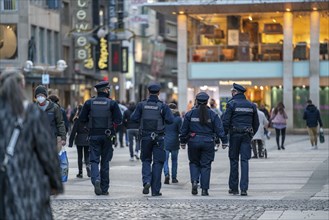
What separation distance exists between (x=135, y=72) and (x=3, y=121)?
85077 millimetres

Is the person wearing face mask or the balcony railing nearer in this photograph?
the person wearing face mask

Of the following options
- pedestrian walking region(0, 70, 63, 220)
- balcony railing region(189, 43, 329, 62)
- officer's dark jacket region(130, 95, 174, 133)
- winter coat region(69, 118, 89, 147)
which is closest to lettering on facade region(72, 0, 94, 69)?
balcony railing region(189, 43, 329, 62)

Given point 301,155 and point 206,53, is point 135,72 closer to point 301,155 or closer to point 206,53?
point 206,53

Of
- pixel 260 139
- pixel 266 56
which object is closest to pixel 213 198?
pixel 260 139

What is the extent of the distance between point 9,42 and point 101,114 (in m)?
44.1

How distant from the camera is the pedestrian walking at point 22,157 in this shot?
8008 mm

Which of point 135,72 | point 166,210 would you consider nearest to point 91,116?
point 166,210

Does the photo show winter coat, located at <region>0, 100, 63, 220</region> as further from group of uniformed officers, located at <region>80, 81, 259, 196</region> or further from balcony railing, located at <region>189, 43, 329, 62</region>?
balcony railing, located at <region>189, 43, 329, 62</region>

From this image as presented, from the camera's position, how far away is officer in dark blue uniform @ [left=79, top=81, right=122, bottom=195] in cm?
1778

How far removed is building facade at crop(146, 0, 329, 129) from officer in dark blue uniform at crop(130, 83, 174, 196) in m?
35.5

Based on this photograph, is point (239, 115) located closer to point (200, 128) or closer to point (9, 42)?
point (200, 128)

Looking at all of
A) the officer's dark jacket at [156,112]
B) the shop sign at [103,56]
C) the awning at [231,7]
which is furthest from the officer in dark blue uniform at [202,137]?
the shop sign at [103,56]

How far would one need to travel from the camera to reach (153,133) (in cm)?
1777

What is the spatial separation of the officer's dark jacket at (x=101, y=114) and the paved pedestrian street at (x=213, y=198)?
1.21 m
